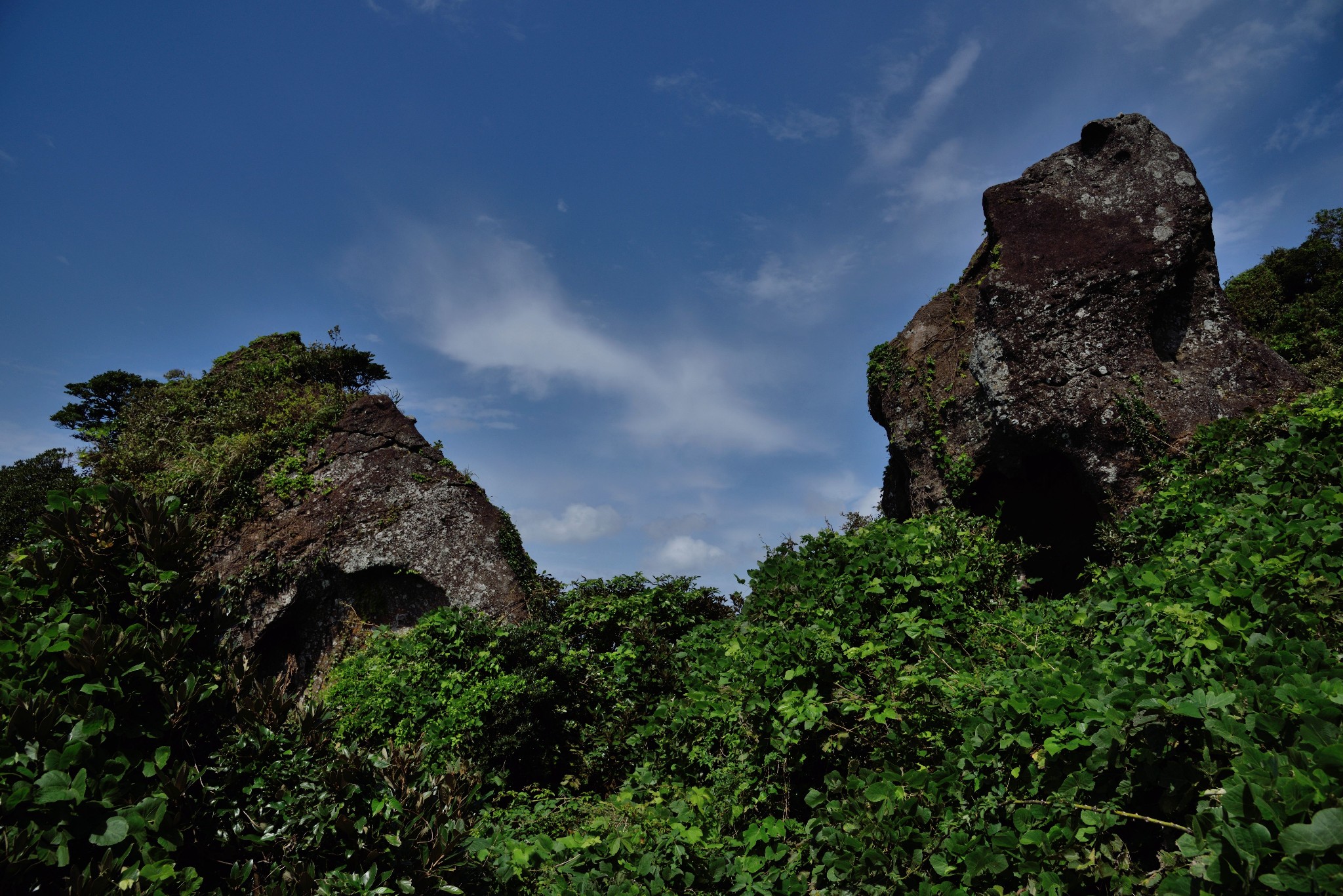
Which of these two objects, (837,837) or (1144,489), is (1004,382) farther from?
(837,837)

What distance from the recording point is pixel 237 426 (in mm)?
13781

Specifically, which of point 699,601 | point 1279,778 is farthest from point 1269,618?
point 699,601

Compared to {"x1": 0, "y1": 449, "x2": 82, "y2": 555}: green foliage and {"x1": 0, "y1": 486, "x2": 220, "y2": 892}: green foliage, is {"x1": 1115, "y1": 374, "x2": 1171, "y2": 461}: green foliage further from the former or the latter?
{"x1": 0, "y1": 449, "x2": 82, "y2": 555}: green foliage

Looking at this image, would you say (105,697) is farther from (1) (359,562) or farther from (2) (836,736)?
(1) (359,562)

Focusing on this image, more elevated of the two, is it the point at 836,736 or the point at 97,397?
the point at 97,397

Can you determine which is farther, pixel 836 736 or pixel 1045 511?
pixel 1045 511

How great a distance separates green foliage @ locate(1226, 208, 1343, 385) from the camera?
19.0 meters

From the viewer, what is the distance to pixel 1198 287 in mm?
8500

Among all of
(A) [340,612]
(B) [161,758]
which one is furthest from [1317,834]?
(A) [340,612]

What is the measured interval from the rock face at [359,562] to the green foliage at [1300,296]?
69.9 feet

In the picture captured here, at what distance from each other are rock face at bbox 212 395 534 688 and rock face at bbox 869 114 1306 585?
7.13 metres

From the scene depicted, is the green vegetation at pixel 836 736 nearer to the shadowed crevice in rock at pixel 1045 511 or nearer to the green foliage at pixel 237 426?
the shadowed crevice in rock at pixel 1045 511

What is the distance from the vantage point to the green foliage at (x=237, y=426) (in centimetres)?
1157

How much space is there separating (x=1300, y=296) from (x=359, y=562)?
94.3 feet
